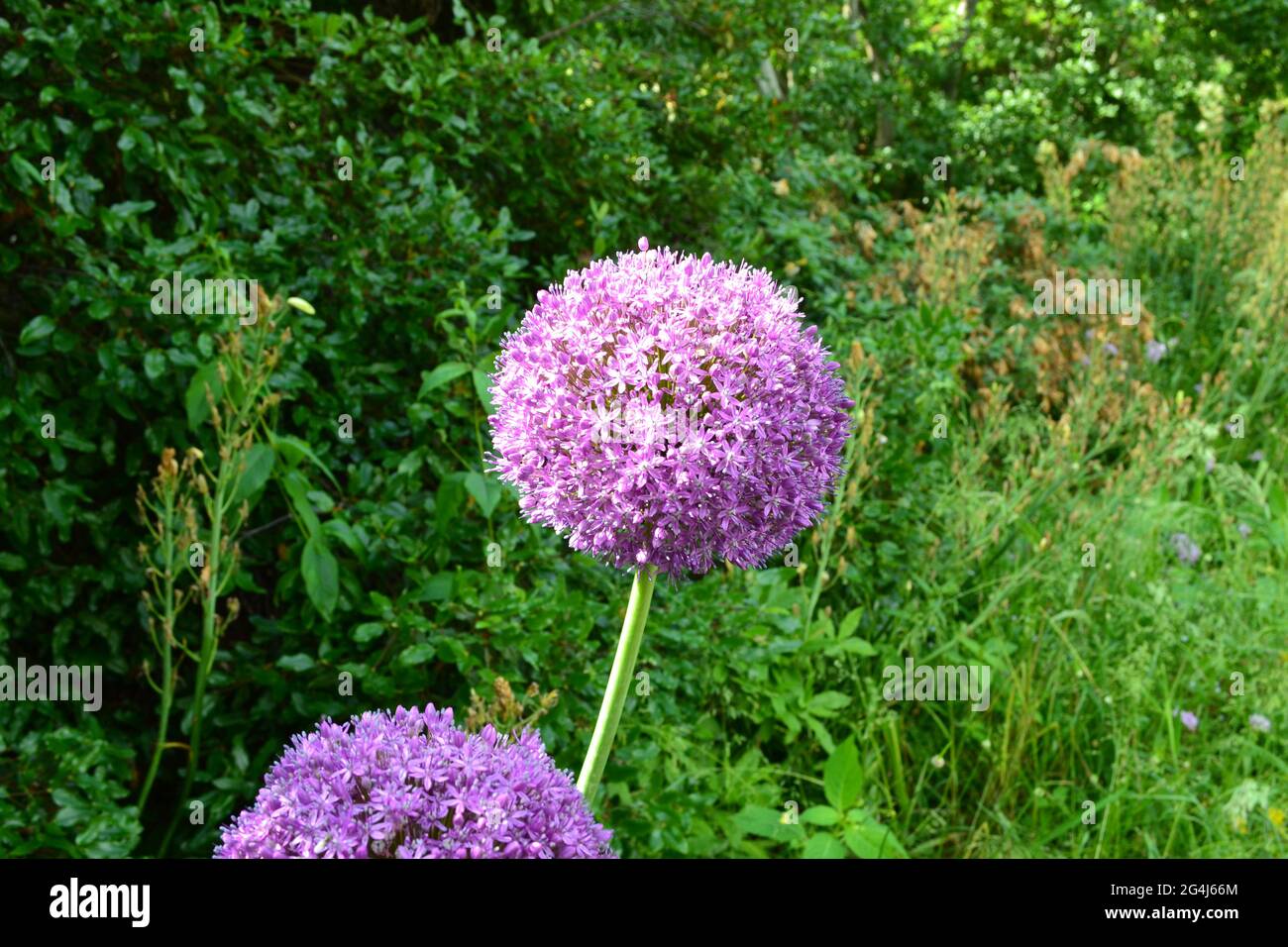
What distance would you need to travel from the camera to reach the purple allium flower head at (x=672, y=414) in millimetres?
1316

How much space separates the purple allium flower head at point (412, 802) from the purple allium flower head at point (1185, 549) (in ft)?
12.9

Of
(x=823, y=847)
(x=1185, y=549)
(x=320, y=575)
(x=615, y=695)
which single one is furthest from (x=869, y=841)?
(x=1185, y=549)

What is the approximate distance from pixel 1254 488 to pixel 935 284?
4.91 ft

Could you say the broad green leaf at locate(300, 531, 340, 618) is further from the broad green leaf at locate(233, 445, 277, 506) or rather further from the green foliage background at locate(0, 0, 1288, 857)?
the broad green leaf at locate(233, 445, 277, 506)

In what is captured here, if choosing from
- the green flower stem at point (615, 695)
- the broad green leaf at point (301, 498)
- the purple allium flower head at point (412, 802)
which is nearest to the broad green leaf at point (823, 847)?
the broad green leaf at point (301, 498)

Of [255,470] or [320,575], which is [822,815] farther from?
[255,470]

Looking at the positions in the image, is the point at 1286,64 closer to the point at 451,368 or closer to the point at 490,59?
the point at 490,59

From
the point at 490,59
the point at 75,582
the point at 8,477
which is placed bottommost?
the point at 75,582

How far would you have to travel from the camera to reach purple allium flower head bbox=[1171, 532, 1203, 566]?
179 inches

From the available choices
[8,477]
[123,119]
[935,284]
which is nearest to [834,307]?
[935,284]

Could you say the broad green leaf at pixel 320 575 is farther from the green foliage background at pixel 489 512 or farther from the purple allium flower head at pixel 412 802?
the purple allium flower head at pixel 412 802

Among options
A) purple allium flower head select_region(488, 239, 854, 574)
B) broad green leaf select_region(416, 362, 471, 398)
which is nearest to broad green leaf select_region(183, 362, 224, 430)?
broad green leaf select_region(416, 362, 471, 398)

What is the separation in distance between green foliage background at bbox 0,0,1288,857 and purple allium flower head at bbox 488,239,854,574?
135 cm

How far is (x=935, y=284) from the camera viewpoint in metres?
5.10
